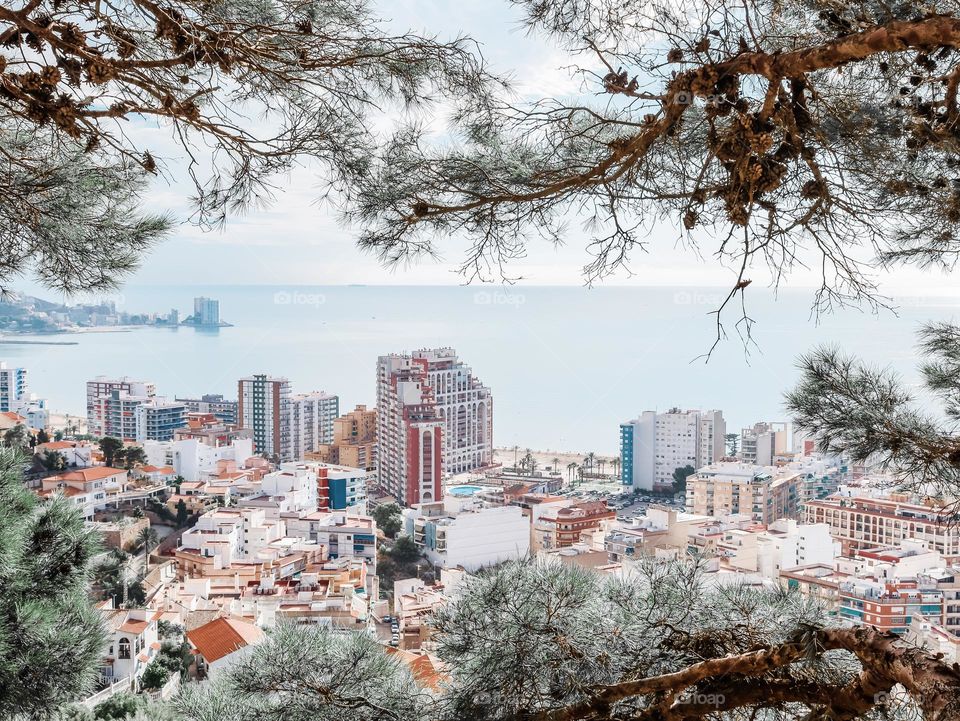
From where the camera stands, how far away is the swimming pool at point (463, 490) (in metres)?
10.2

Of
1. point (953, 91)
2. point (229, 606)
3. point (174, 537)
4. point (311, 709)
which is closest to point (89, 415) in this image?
point (174, 537)

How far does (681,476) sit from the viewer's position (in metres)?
10.4

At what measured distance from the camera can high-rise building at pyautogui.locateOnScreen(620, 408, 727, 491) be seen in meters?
10.3

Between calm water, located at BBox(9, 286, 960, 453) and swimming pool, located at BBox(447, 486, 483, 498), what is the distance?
214cm

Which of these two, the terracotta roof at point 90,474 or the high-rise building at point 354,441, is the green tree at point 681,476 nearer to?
the high-rise building at point 354,441

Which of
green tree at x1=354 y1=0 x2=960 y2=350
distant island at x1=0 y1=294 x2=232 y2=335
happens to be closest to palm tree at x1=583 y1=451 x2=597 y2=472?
distant island at x1=0 y1=294 x2=232 y2=335

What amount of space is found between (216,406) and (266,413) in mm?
1461

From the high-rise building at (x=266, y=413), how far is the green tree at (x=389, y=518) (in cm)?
399

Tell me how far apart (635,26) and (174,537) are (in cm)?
1006

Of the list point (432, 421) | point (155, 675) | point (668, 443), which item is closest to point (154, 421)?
point (432, 421)

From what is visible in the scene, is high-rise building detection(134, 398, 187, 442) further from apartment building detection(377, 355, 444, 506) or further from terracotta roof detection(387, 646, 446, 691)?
terracotta roof detection(387, 646, 446, 691)

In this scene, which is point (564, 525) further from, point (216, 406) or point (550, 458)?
point (216, 406)

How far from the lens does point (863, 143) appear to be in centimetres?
154

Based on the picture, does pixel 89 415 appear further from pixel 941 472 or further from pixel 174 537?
pixel 941 472
